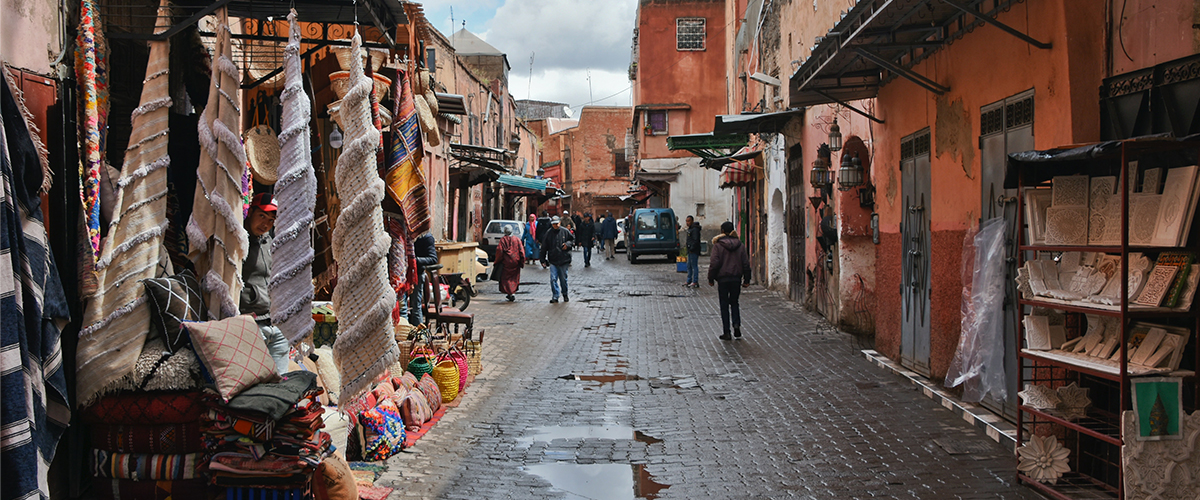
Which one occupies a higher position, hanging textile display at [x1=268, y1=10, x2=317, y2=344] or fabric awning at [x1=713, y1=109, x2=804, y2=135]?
fabric awning at [x1=713, y1=109, x2=804, y2=135]

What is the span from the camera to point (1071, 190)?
475 cm

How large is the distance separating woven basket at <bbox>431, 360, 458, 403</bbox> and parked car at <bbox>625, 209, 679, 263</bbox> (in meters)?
23.7

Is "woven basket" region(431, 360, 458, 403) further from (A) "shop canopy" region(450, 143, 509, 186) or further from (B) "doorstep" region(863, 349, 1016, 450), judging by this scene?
(A) "shop canopy" region(450, 143, 509, 186)

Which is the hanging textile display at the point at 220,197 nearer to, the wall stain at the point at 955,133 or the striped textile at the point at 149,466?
the striped textile at the point at 149,466

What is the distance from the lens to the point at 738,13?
2648cm

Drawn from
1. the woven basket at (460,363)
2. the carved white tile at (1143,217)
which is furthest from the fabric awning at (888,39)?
the woven basket at (460,363)

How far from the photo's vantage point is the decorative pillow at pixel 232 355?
4.08 metres

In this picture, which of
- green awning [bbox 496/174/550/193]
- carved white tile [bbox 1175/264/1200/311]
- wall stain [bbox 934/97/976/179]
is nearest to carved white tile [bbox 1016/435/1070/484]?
carved white tile [bbox 1175/264/1200/311]

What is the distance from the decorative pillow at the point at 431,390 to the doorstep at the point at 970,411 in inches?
168

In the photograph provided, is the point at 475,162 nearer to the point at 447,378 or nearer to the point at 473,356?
the point at 473,356

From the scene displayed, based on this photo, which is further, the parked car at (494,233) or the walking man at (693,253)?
the parked car at (494,233)

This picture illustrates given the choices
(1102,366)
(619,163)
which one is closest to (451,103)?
(1102,366)

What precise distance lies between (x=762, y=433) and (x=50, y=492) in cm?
456

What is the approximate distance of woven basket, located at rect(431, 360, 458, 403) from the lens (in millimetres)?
7250
